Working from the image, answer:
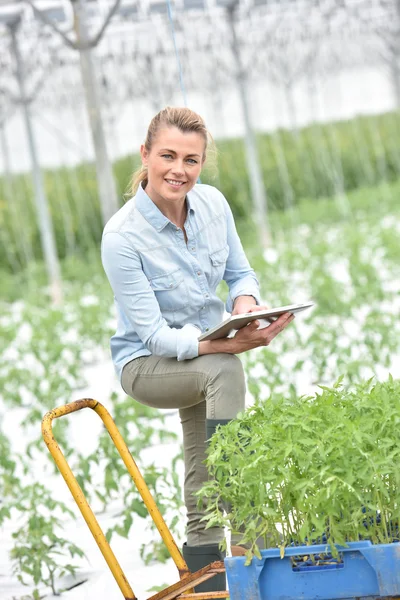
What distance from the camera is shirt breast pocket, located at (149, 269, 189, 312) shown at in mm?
2500

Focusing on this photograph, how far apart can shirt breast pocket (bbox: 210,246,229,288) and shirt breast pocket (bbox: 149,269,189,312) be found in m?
0.12

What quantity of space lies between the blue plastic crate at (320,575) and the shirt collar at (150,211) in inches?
37.3

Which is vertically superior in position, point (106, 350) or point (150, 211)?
point (150, 211)

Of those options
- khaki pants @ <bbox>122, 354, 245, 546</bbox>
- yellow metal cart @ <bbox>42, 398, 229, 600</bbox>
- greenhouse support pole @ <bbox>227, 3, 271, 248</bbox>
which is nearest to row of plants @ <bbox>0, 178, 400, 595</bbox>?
khaki pants @ <bbox>122, 354, 245, 546</bbox>

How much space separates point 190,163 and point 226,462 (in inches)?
32.3

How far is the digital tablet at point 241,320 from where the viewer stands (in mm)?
2188

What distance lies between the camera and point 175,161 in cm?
244

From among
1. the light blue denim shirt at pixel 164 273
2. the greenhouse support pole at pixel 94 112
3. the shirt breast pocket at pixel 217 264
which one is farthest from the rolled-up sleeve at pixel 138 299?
the greenhouse support pole at pixel 94 112

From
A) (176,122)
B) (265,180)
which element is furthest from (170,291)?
(265,180)

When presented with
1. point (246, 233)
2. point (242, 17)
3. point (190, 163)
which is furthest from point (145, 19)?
point (190, 163)

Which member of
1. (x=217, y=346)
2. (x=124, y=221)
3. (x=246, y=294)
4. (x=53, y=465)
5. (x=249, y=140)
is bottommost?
(x=53, y=465)

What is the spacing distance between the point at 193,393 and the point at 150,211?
1.60 feet

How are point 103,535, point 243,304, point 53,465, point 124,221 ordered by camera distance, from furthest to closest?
point 53,465 < point 243,304 < point 124,221 < point 103,535

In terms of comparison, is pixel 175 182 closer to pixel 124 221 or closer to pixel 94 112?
pixel 124 221
